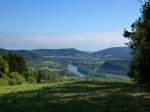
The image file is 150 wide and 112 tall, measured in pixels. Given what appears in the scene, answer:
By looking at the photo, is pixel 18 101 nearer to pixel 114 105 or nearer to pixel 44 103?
pixel 44 103

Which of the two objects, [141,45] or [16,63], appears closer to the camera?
[141,45]

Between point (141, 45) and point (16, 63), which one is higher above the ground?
point (141, 45)

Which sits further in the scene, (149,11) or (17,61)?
(17,61)

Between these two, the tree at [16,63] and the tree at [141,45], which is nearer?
the tree at [141,45]

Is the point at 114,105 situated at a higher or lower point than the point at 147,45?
lower

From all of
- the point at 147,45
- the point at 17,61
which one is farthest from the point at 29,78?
the point at 147,45

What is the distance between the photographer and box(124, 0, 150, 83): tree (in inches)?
1813

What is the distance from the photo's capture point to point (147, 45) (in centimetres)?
4469

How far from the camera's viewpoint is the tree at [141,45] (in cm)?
4606

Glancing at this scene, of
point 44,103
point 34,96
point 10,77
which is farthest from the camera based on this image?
point 10,77

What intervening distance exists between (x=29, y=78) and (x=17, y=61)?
953cm

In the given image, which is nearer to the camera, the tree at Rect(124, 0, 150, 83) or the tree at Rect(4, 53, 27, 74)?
the tree at Rect(124, 0, 150, 83)

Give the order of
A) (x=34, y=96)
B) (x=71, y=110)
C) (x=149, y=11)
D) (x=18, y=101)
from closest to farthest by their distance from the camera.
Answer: (x=71, y=110)
(x=18, y=101)
(x=34, y=96)
(x=149, y=11)

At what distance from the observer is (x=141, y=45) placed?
4919cm
